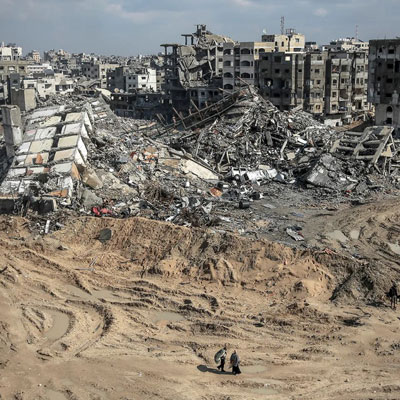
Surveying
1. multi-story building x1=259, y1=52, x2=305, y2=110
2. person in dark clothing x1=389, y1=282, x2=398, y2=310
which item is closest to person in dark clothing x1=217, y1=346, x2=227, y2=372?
person in dark clothing x1=389, y1=282, x2=398, y2=310

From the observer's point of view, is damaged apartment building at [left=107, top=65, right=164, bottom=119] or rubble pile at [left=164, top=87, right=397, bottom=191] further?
damaged apartment building at [left=107, top=65, right=164, bottom=119]

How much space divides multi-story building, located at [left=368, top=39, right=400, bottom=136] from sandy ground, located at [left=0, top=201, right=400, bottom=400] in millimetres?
23873

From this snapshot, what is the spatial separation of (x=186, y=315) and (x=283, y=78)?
1567 inches

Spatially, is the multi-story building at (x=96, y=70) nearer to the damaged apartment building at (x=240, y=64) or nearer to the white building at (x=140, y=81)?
the white building at (x=140, y=81)

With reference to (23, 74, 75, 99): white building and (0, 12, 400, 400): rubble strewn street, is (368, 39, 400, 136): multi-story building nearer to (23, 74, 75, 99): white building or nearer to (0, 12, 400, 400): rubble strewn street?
(0, 12, 400, 400): rubble strewn street

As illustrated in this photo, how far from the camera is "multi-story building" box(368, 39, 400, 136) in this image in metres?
42.2

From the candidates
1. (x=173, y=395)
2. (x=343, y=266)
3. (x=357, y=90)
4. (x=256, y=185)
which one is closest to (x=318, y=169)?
(x=256, y=185)

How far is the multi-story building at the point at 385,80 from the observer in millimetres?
42188

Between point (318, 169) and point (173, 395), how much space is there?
54.8ft

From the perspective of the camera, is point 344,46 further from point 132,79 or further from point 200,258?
point 200,258

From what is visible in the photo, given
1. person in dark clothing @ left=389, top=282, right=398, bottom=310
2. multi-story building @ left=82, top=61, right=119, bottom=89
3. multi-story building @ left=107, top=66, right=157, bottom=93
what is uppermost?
multi-story building @ left=82, top=61, right=119, bottom=89

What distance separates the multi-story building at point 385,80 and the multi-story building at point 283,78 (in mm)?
7983

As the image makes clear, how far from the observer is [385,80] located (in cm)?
4306

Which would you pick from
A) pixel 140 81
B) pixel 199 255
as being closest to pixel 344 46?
pixel 140 81
